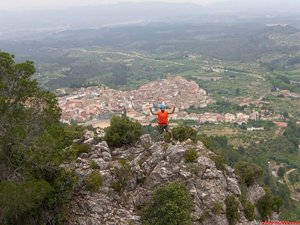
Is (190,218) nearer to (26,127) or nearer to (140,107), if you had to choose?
(26,127)

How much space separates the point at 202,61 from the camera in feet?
568

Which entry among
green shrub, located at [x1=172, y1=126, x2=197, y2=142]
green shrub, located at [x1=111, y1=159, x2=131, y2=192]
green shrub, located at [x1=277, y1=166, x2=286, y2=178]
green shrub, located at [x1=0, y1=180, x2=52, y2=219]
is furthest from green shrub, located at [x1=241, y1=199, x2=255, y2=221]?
green shrub, located at [x1=277, y1=166, x2=286, y2=178]

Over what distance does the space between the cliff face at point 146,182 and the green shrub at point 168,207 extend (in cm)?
60

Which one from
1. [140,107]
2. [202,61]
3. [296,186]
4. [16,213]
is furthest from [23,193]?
[202,61]

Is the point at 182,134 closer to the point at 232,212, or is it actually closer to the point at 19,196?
the point at 232,212

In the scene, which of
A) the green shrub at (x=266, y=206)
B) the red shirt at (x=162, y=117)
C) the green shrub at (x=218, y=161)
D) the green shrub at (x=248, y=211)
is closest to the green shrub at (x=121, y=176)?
the red shirt at (x=162, y=117)

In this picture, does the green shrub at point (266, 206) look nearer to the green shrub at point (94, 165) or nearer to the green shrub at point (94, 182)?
the green shrub at point (94, 165)

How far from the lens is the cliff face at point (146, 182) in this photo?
15969 mm

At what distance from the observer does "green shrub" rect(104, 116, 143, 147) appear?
814 inches

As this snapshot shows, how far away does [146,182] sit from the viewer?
17469mm

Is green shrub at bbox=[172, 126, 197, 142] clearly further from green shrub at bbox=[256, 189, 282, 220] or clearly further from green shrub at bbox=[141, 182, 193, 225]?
green shrub at bbox=[141, 182, 193, 225]

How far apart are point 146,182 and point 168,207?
244cm

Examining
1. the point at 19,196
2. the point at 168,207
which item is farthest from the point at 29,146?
the point at 168,207

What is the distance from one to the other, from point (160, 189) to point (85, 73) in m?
143
